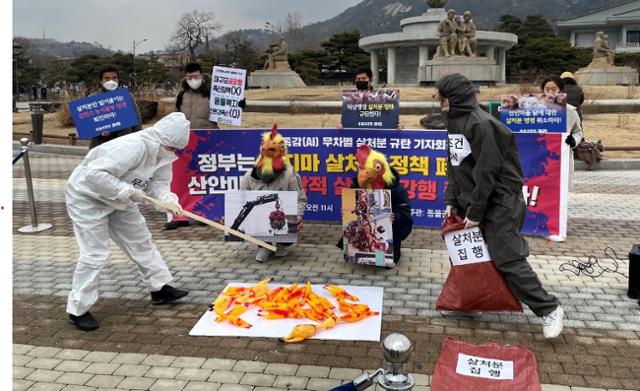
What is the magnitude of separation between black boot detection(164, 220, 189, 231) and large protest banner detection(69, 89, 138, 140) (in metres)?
1.42

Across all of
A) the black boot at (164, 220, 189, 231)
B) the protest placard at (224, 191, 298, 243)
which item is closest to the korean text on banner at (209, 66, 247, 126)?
the black boot at (164, 220, 189, 231)

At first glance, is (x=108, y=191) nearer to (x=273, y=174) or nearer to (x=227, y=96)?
(x=273, y=174)

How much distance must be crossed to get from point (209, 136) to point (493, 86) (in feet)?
80.2

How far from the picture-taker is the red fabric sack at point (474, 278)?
423 centimetres

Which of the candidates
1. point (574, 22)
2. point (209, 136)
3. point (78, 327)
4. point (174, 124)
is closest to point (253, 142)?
point (209, 136)

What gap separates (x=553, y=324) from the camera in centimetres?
410

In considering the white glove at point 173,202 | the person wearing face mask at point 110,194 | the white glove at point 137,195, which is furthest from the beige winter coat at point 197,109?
the white glove at point 137,195

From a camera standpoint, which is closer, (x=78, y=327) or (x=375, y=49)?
(x=78, y=327)

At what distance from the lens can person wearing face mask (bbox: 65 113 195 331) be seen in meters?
4.34

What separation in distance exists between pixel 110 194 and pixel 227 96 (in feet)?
12.7

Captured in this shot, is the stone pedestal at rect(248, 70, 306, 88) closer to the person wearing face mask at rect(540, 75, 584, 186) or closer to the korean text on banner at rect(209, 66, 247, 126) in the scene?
the korean text on banner at rect(209, 66, 247, 126)

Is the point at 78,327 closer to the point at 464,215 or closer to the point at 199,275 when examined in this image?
the point at 199,275

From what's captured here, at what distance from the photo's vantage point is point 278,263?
6.21 metres

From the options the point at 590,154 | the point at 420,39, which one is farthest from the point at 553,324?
the point at 420,39
